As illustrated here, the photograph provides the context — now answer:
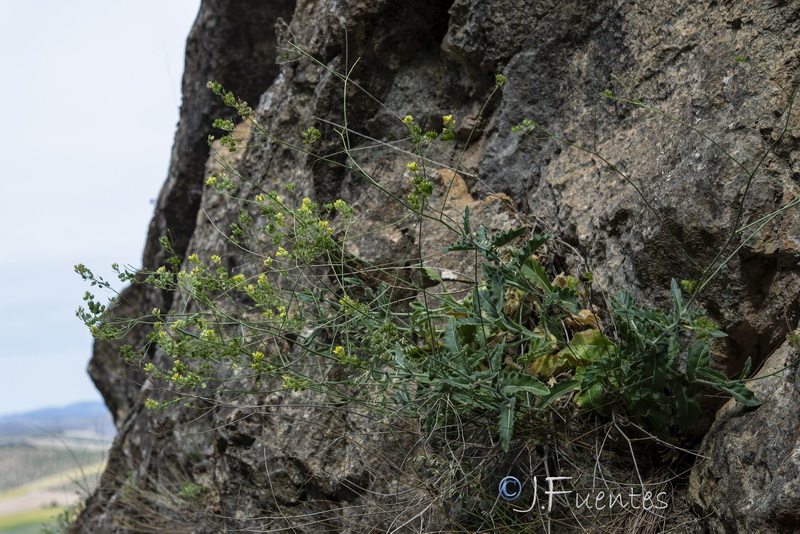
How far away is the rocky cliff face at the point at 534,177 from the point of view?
2277 millimetres

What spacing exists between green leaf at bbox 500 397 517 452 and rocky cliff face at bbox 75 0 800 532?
0.48 meters

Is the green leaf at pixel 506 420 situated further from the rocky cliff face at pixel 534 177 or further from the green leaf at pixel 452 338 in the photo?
the rocky cliff face at pixel 534 177

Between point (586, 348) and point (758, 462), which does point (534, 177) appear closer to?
point (586, 348)

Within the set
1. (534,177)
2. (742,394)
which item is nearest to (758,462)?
(742,394)

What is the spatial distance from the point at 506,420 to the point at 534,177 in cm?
146

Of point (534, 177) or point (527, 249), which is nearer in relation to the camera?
point (527, 249)

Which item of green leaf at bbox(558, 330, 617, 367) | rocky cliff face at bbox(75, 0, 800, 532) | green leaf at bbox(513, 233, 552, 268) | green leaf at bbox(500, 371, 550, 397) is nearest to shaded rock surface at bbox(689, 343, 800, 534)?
rocky cliff face at bbox(75, 0, 800, 532)

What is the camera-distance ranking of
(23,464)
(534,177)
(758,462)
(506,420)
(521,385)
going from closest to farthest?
(758,462) → (506,420) → (521,385) → (534,177) → (23,464)

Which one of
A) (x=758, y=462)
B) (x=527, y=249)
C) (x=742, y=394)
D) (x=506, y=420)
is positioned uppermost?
(x=527, y=249)

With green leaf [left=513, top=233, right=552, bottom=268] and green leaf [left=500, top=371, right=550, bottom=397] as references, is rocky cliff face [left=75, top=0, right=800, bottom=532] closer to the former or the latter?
green leaf [left=513, top=233, right=552, bottom=268]

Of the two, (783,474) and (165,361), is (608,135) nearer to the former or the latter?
(783,474)

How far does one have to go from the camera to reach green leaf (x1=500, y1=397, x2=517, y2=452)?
2168mm

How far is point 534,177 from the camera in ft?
10.9

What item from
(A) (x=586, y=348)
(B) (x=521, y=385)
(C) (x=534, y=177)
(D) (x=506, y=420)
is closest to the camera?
(D) (x=506, y=420)
